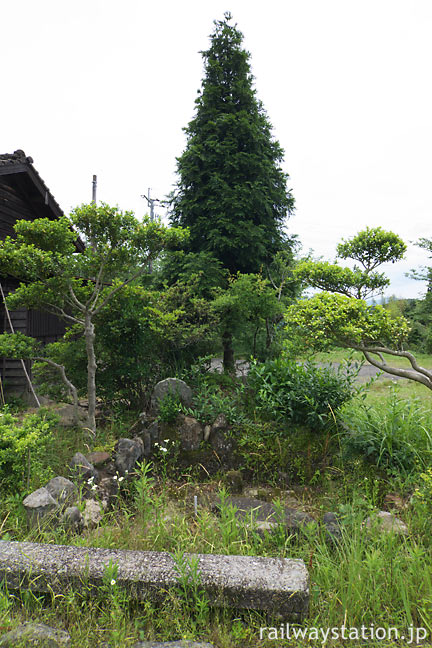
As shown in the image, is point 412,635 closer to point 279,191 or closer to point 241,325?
point 241,325

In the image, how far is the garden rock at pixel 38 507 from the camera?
3.27 meters

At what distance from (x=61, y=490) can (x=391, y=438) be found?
366 cm

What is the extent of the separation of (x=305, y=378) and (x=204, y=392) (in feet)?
5.39

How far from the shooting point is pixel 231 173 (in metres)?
8.49

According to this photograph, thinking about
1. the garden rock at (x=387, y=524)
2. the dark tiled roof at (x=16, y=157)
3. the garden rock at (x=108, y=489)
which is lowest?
the garden rock at (x=108, y=489)

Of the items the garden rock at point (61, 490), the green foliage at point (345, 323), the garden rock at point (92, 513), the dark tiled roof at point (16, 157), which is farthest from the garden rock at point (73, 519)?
the dark tiled roof at point (16, 157)

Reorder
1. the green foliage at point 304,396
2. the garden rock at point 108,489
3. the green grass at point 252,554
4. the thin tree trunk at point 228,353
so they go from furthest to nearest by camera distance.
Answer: the thin tree trunk at point 228,353
the green foliage at point 304,396
the garden rock at point 108,489
the green grass at point 252,554

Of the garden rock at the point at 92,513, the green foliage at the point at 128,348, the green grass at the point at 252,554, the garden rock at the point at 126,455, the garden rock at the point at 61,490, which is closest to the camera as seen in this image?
the green grass at the point at 252,554

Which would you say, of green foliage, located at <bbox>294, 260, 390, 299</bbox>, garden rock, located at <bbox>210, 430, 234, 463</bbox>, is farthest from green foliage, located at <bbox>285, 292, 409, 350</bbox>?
garden rock, located at <bbox>210, 430, 234, 463</bbox>

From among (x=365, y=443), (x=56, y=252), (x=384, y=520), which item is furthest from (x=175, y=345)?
(x=384, y=520)

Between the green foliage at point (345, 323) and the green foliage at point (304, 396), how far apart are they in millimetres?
623

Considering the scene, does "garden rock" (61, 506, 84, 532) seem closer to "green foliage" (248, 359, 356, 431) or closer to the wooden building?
"green foliage" (248, 359, 356, 431)

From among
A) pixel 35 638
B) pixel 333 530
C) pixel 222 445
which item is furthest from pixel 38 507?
pixel 333 530

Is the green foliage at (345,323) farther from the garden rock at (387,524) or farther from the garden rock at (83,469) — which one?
the garden rock at (83,469)
